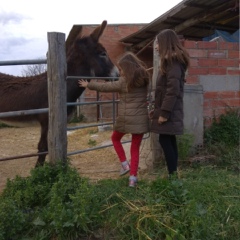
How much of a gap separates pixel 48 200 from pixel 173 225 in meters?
1.13

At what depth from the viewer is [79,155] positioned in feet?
20.3

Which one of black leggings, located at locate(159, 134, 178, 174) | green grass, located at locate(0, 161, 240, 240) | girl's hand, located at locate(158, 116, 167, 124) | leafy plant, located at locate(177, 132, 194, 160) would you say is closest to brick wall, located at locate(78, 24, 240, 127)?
leafy plant, located at locate(177, 132, 194, 160)

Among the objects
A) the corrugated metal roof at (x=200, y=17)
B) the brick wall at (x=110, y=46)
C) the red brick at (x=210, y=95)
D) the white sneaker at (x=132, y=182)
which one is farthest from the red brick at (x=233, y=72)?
the brick wall at (x=110, y=46)

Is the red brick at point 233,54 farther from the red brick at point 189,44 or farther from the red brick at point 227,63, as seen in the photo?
the red brick at point 189,44

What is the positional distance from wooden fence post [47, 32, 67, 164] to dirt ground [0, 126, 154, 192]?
3.16 ft

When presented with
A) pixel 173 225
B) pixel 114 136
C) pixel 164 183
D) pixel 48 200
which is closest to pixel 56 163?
pixel 48 200

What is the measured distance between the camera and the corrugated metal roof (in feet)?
22.9

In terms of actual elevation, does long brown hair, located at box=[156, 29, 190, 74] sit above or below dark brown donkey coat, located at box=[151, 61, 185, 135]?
above

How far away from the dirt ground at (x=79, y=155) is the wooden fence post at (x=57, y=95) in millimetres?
964

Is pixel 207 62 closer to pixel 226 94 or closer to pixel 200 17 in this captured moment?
pixel 226 94

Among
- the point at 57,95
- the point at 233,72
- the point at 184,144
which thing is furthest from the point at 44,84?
the point at 233,72

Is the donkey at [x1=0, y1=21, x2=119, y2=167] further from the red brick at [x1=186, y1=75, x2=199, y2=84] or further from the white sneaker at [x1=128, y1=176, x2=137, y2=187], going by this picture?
the white sneaker at [x1=128, y1=176, x2=137, y2=187]

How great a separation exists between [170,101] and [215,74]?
209 centimetres

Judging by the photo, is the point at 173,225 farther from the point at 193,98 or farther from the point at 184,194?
the point at 193,98
